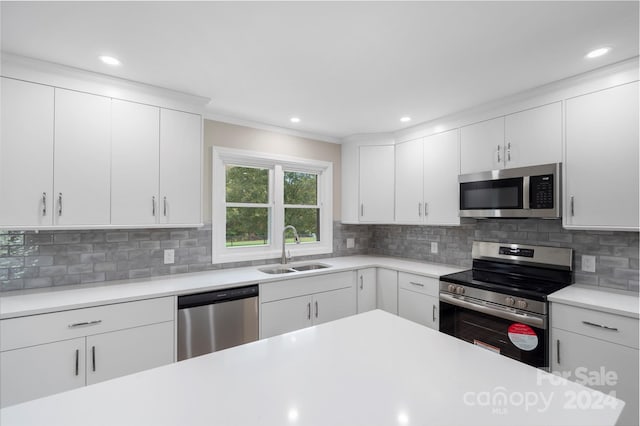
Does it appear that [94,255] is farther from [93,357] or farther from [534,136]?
[534,136]

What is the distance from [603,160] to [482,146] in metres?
0.85

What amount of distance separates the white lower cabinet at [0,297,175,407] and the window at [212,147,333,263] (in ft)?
3.15

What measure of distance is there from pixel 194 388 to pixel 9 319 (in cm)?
156

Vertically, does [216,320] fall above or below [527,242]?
below

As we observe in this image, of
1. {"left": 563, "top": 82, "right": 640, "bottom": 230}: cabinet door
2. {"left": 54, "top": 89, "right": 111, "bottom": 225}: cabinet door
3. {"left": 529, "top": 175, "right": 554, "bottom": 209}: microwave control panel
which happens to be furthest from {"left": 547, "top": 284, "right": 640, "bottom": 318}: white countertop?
{"left": 54, "top": 89, "right": 111, "bottom": 225}: cabinet door

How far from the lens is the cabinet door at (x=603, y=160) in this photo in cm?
191

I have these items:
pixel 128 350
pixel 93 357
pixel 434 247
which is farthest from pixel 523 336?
pixel 93 357

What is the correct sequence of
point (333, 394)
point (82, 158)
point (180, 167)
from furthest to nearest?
point (180, 167) < point (82, 158) < point (333, 394)

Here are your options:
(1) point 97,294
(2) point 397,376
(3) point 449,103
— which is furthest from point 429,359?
(3) point 449,103

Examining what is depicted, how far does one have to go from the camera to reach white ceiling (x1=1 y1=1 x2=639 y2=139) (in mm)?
1449

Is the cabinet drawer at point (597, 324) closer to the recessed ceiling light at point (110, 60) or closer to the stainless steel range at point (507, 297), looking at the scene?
the stainless steel range at point (507, 297)

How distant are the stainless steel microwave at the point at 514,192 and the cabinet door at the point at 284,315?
68.0 inches

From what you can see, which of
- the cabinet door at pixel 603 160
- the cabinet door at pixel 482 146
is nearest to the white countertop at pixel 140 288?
the cabinet door at pixel 482 146

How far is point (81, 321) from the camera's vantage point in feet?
6.00
